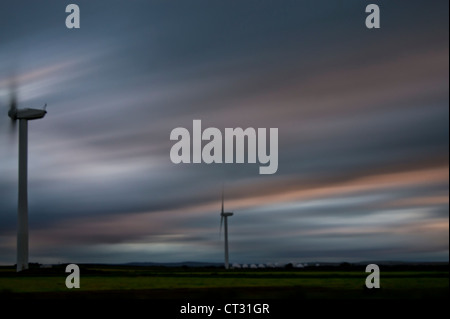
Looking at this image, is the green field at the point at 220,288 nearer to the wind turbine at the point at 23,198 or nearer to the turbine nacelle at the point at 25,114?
the wind turbine at the point at 23,198

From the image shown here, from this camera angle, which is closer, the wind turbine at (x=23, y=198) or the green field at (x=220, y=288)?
the green field at (x=220, y=288)

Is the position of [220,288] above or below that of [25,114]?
below

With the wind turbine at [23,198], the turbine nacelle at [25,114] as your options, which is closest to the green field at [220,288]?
the wind turbine at [23,198]

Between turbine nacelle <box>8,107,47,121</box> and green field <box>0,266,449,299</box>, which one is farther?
turbine nacelle <box>8,107,47,121</box>

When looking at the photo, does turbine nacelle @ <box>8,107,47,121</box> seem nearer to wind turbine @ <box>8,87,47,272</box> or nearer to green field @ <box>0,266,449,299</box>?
wind turbine @ <box>8,87,47,272</box>

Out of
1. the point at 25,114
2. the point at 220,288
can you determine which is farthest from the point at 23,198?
the point at 220,288

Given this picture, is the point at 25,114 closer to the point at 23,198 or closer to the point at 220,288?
the point at 23,198

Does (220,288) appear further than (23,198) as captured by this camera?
No

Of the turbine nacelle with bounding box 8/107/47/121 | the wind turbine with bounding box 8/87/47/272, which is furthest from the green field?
the turbine nacelle with bounding box 8/107/47/121

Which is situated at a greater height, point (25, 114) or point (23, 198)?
point (25, 114)
